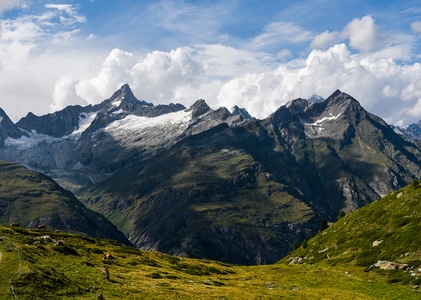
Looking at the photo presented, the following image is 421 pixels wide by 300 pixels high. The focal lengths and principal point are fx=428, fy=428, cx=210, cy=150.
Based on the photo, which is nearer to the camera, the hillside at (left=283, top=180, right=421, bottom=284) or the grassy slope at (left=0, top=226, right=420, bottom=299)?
the grassy slope at (left=0, top=226, right=420, bottom=299)

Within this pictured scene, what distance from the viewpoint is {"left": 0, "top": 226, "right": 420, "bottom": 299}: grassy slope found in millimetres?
46219

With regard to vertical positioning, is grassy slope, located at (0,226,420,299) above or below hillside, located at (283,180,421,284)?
below

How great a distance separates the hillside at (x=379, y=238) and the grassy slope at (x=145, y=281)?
5.71 meters

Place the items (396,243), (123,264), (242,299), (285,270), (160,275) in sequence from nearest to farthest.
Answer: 1. (242,299)
2. (160,275)
3. (123,264)
4. (396,243)
5. (285,270)

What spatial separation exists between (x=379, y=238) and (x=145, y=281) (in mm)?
56363

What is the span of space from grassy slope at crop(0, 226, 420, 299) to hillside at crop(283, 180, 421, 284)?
5.71 metres

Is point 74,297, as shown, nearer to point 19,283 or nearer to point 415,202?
point 19,283

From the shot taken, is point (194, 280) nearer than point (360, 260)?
Yes

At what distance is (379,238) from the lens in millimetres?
94562

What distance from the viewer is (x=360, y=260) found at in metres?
90.6

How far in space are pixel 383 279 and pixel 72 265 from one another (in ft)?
170

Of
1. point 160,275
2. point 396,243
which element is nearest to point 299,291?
point 160,275

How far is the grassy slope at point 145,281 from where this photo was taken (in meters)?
46.2

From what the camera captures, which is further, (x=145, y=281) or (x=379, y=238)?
(x=379, y=238)
